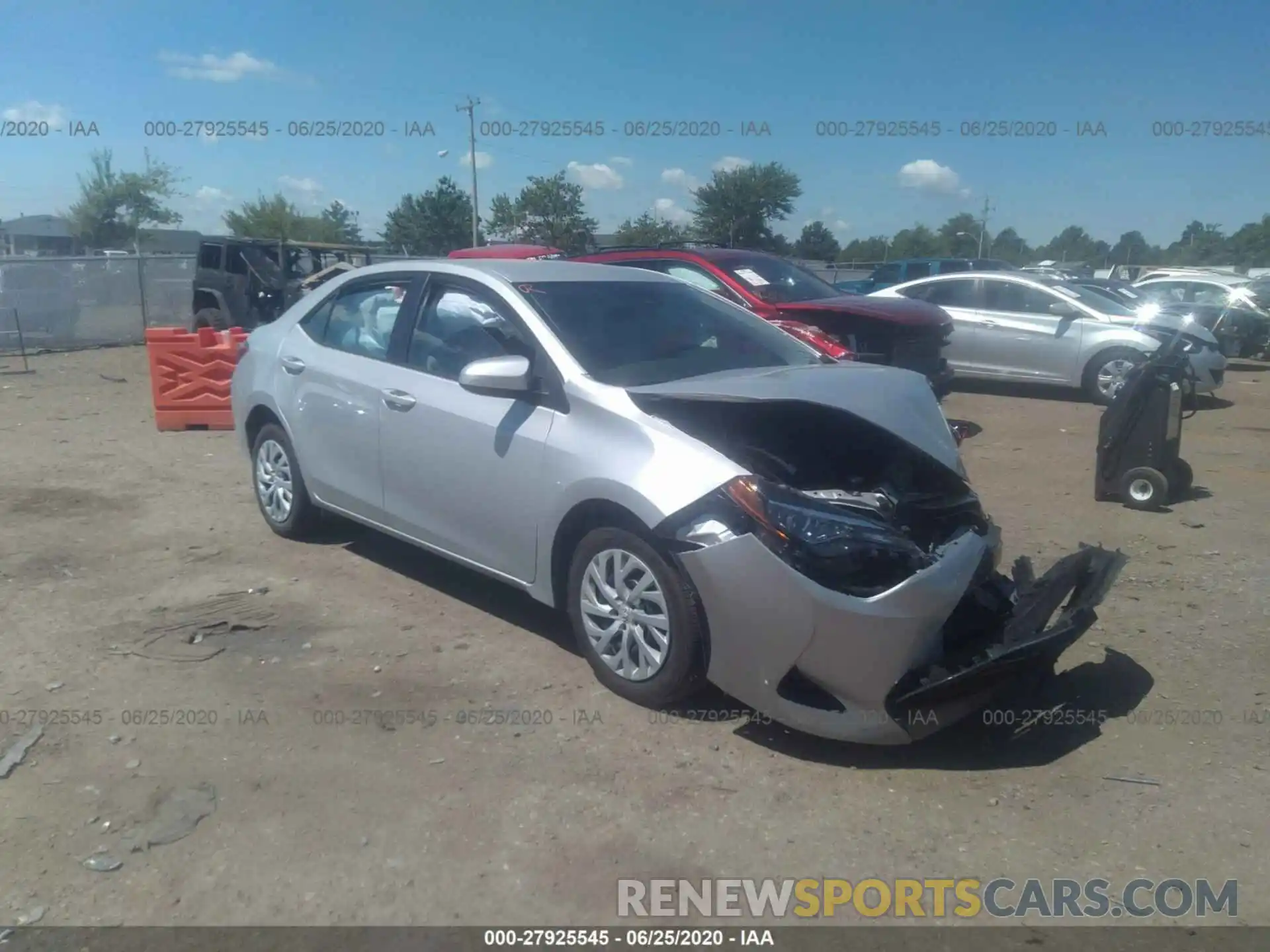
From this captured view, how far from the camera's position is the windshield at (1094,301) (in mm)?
13102

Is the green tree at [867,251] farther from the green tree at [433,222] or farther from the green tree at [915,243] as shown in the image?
the green tree at [433,222]

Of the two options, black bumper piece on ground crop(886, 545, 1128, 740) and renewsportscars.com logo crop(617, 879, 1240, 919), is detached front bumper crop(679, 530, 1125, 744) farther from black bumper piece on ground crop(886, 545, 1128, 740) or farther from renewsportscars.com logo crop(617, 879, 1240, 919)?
renewsportscars.com logo crop(617, 879, 1240, 919)

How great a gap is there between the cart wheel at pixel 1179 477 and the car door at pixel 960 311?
5.81m

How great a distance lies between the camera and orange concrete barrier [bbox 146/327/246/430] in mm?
10422

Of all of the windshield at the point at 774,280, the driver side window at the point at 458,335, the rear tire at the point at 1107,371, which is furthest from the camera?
the rear tire at the point at 1107,371

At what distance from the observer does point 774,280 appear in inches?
436

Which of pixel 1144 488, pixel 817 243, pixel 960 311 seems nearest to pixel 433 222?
pixel 817 243

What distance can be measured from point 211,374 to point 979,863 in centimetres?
919

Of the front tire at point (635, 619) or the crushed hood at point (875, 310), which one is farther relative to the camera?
the crushed hood at point (875, 310)

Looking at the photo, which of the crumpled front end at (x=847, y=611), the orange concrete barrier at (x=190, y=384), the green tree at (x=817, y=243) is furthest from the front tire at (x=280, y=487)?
the green tree at (x=817, y=243)

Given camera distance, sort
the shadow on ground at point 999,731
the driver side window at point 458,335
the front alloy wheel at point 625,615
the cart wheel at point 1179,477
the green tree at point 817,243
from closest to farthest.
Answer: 1. the shadow on ground at point 999,731
2. the front alloy wheel at point 625,615
3. the driver side window at point 458,335
4. the cart wheel at point 1179,477
5. the green tree at point 817,243

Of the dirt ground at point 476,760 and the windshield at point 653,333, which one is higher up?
the windshield at point 653,333

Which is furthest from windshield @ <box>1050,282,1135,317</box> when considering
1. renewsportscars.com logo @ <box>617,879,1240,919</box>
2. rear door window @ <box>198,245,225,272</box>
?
rear door window @ <box>198,245,225,272</box>
